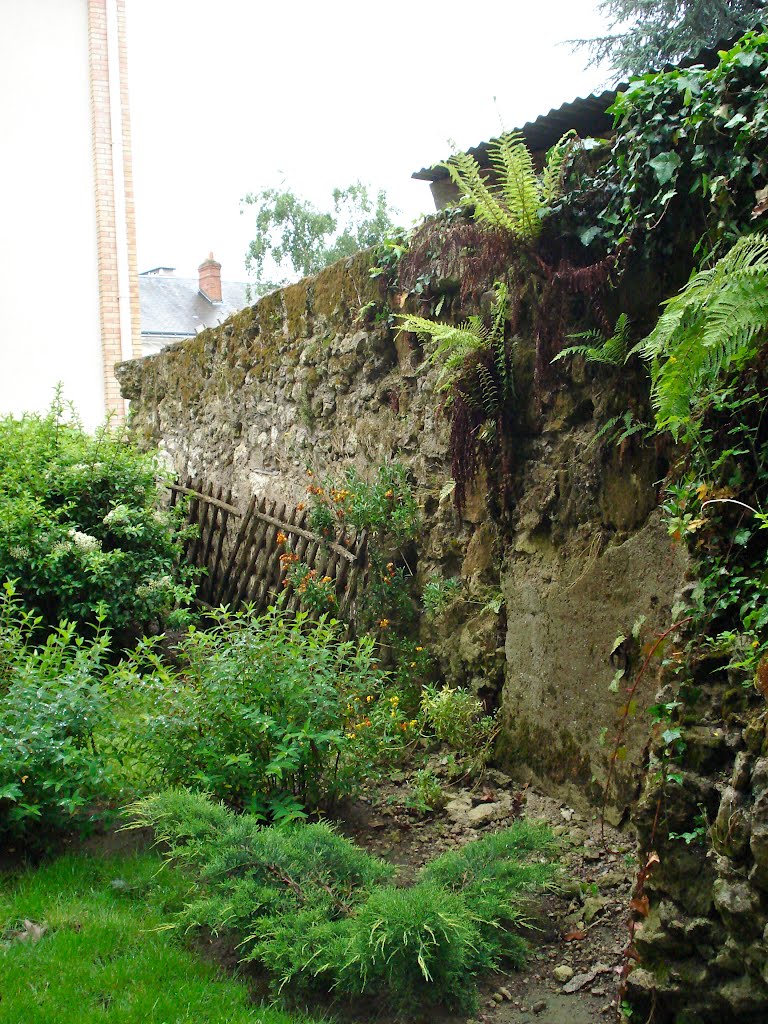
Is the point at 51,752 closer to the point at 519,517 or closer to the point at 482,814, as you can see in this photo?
the point at 482,814

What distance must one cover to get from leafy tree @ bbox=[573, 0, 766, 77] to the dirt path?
1222 cm

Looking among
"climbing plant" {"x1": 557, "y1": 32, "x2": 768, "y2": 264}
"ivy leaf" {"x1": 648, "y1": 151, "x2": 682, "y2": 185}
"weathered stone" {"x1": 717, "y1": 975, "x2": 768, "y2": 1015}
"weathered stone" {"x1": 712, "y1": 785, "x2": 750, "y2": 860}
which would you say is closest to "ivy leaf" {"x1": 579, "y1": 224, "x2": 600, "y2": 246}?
"climbing plant" {"x1": 557, "y1": 32, "x2": 768, "y2": 264}

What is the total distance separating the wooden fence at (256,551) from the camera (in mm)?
5809

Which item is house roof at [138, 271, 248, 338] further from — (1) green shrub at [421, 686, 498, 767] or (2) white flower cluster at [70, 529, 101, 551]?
(1) green shrub at [421, 686, 498, 767]

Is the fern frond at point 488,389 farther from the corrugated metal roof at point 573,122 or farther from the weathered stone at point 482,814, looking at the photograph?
the weathered stone at point 482,814


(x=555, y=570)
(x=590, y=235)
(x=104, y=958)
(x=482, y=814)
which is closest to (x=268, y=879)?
(x=104, y=958)

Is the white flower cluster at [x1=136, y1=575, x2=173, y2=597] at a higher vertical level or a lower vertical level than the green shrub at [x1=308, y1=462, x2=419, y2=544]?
lower

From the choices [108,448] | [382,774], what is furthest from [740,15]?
[382,774]

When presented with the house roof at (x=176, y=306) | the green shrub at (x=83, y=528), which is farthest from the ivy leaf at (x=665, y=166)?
the house roof at (x=176, y=306)

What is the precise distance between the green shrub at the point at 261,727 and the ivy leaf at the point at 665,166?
8.14 ft

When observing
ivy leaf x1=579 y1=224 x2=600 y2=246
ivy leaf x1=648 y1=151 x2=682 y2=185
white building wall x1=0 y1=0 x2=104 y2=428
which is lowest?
ivy leaf x1=579 y1=224 x2=600 y2=246

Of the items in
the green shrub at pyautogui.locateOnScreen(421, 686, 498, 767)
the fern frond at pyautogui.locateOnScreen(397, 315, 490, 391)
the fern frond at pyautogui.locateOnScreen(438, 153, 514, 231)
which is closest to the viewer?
the fern frond at pyautogui.locateOnScreen(438, 153, 514, 231)

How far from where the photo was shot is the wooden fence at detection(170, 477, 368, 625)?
229 inches

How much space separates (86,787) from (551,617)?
7.42ft
